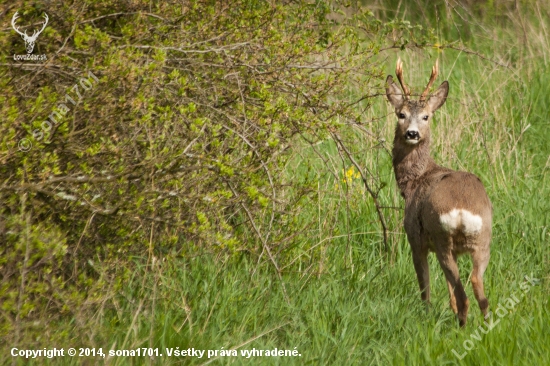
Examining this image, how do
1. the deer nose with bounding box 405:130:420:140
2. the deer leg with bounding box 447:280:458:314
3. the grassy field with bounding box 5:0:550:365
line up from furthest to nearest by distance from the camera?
the deer nose with bounding box 405:130:420:140 → the deer leg with bounding box 447:280:458:314 → the grassy field with bounding box 5:0:550:365

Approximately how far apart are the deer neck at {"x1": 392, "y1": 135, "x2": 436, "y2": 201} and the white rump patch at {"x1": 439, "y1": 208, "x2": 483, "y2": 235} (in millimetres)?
799

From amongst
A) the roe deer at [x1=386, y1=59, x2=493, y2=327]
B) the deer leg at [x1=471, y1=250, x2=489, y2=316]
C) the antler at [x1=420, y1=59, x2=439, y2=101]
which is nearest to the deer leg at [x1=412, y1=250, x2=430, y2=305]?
the roe deer at [x1=386, y1=59, x2=493, y2=327]

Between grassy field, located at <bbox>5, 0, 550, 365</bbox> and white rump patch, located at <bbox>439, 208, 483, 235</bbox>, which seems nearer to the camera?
grassy field, located at <bbox>5, 0, 550, 365</bbox>

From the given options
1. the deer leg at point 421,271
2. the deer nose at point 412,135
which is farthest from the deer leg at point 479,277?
the deer nose at point 412,135

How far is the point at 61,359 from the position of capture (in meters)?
3.88

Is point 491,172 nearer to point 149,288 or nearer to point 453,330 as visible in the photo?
point 453,330

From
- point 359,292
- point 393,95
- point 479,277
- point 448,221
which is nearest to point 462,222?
point 448,221

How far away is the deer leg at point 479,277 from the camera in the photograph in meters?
4.97

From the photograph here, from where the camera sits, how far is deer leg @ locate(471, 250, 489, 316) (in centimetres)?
497

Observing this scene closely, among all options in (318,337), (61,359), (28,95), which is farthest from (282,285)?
(28,95)

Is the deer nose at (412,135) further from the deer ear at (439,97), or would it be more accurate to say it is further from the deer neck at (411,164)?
the deer ear at (439,97)

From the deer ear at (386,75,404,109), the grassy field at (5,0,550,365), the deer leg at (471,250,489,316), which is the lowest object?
the grassy field at (5,0,550,365)

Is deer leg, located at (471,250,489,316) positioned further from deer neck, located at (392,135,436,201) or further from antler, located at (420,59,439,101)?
antler, located at (420,59,439,101)

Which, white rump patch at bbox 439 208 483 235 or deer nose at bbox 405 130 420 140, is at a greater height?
deer nose at bbox 405 130 420 140
